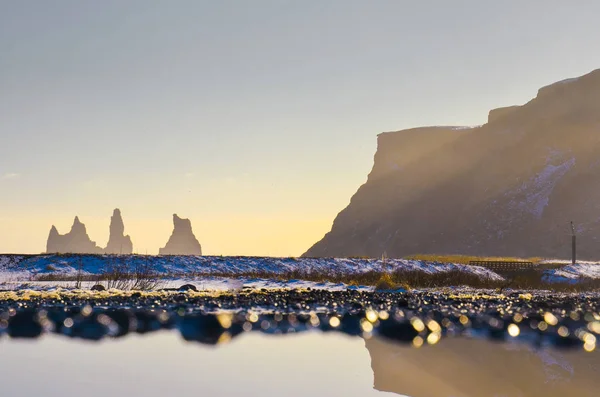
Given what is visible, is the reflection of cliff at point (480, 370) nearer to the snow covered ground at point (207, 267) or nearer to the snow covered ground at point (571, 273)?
the snow covered ground at point (207, 267)

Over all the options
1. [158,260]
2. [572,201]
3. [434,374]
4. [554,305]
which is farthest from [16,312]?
[572,201]

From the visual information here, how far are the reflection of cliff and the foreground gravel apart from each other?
3.40ft

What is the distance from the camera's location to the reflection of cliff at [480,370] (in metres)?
12.0

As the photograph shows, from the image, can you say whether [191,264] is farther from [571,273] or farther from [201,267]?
[571,273]

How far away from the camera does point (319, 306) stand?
2491cm

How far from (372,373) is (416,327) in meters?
5.89

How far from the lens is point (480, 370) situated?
13625mm

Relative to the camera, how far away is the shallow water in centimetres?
1172

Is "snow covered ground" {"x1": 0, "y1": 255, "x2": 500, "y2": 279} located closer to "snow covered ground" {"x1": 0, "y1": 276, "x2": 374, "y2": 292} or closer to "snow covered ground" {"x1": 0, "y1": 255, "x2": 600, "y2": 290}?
"snow covered ground" {"x1": 0, "y1": 255, "x2": 600, "y2": 290}

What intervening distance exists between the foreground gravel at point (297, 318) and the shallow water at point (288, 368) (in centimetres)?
112

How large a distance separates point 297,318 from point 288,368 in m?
7.33

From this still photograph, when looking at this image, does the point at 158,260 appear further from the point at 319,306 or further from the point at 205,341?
the point at 205,341

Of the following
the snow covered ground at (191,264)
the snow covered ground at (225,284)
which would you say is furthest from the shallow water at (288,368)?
the snow covered ground at (191,264)

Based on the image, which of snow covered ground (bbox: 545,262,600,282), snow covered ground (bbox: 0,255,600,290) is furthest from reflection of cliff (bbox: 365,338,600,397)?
snow covered ground (bbox: 545,262,600,282)
